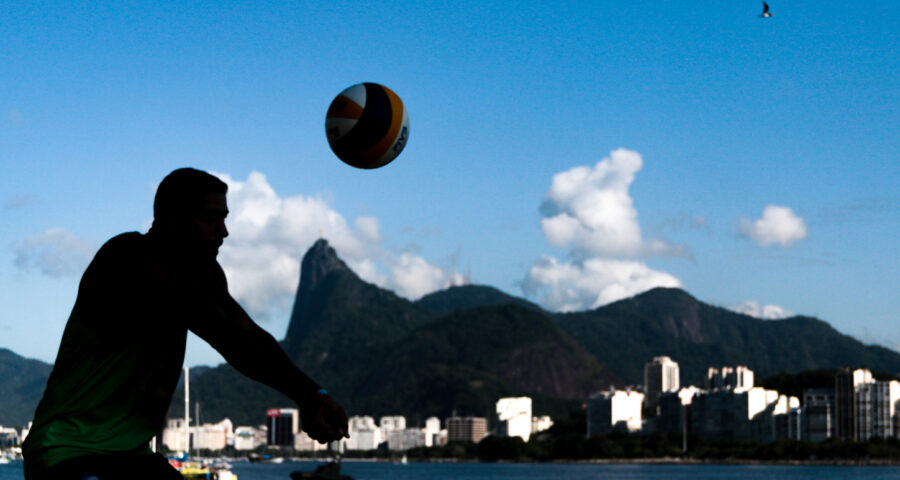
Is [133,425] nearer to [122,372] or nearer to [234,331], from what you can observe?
[122,372]

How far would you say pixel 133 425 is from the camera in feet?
11.4

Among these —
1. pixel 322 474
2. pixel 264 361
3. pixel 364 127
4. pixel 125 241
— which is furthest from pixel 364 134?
pixel 322 474

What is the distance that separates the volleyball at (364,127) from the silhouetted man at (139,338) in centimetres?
313

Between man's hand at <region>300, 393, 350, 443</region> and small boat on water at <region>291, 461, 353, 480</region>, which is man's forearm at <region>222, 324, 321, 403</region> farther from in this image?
small boat on water at <region>291, 461, 353, 480</region>

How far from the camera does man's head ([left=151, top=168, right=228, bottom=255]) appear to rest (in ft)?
11.3

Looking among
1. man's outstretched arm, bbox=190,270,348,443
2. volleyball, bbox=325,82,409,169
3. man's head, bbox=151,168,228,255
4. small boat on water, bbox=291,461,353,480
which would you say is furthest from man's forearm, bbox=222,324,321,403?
small boat on water, bbox=291,461,353,480

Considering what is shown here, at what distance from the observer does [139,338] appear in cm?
342

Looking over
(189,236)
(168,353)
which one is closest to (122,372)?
(168,353)

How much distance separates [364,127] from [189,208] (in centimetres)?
326

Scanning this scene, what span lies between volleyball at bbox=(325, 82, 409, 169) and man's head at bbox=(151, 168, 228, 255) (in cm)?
311

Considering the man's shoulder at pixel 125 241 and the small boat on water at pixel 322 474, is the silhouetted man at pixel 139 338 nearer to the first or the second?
the man's shoulder at pixel 125 241

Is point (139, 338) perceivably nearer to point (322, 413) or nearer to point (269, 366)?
point (269, 366)

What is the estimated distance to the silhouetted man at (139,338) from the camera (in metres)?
3.26

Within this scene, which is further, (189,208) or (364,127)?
(364,127)
